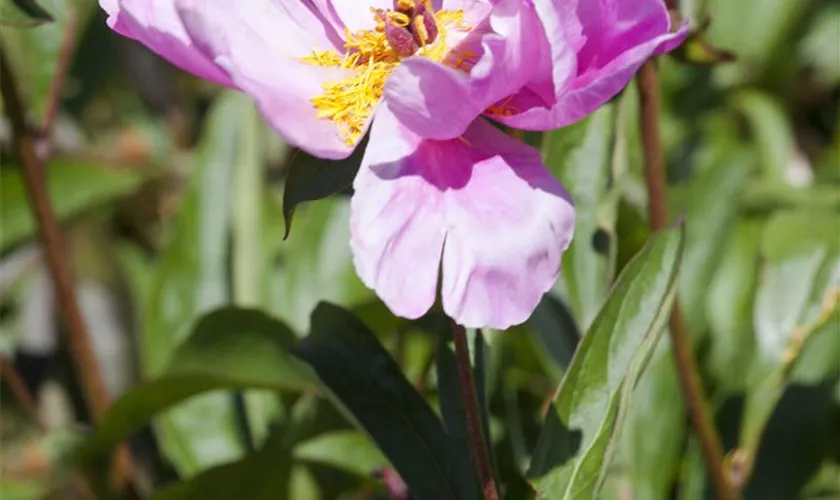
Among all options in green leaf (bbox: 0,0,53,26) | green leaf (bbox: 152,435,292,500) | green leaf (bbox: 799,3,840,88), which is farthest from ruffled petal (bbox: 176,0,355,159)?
green leaf (bbox: 799,3,840,88)

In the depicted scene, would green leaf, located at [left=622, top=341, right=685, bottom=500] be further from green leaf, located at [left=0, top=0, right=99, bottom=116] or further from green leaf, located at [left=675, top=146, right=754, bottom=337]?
green leaf, located at [left=0, top=0, right=99, bottom=116]

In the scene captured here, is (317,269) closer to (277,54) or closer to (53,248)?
(53,248)

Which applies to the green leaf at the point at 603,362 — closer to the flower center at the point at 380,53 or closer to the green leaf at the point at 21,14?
the flower center at the point at 380,53

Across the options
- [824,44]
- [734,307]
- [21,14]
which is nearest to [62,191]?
[21,14]

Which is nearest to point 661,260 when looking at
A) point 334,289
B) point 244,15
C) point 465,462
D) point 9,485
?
point 465,462

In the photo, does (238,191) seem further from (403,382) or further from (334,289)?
(403,382)

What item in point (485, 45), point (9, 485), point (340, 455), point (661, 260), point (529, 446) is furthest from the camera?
point (9, 485)
